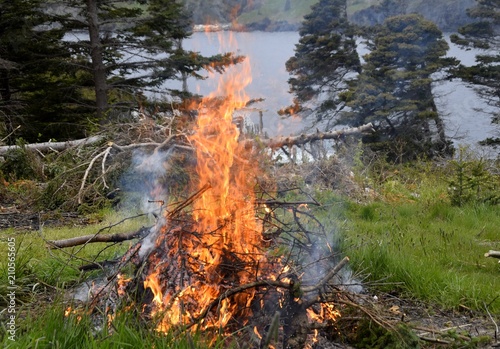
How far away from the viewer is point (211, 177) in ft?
14.3

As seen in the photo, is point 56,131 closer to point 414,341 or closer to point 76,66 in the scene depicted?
point 76,66

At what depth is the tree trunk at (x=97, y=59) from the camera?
1559 cm

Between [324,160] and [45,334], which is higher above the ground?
[45,334]

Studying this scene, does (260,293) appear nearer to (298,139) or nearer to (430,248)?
(430,248)

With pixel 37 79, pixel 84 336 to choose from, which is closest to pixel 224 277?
pixel 84 336

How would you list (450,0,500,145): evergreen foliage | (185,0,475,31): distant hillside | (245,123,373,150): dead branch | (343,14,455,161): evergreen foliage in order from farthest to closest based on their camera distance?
(185,0,475,31): distant hillside
(450,0,500,145): evergreen foliage
(343,14,455,161): evergreen foliage
(245,123,373,150): dead branch

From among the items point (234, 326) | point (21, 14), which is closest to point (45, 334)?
point (234, 326)

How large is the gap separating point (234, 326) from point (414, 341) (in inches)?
46.1

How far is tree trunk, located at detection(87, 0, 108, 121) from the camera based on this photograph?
15.6 meters

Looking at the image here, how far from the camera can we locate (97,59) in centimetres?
1595

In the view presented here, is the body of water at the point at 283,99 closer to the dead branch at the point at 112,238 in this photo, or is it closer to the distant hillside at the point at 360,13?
the distant hillside at the point at 360,13

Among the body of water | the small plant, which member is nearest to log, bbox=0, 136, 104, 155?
the small plant

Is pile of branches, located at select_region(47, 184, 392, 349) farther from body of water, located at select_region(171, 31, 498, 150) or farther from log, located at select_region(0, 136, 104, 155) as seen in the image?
body of water, located at select_region(171, 31, 498, 150)

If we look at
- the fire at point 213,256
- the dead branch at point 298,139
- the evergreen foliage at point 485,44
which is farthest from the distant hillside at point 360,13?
the fire at point 213,256
